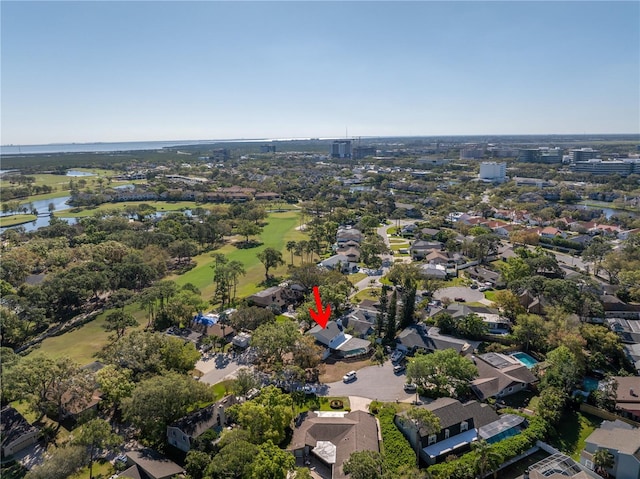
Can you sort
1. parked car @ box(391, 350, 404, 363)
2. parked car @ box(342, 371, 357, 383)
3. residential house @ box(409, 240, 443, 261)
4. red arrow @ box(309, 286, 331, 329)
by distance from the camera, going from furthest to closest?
residential house @ box(409, 240, 443, 261)
red arrow @ box(309, 286, 331, 329)
parked car @ box(391, 350, 404, 363)
parked car @ box(342, 371, 357, 383)

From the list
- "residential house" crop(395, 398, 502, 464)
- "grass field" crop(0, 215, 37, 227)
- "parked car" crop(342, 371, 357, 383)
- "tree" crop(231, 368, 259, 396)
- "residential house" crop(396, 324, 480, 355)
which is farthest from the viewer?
"grass field" crop(0, 215, 37, 227)

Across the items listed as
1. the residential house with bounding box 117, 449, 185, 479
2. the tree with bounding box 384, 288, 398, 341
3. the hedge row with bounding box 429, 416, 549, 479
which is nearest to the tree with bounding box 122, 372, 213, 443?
the residential house with bounding box 117, 449, 185, 479

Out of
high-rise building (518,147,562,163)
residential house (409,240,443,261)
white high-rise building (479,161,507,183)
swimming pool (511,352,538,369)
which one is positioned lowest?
swimming pool (511,352,538,369)

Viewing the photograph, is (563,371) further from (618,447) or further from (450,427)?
(450,427)

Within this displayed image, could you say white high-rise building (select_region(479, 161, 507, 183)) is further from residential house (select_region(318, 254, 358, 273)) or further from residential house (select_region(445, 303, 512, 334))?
residential house (select_region(445, 303, 512, 334))

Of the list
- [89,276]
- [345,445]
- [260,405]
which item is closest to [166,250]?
[89,276]

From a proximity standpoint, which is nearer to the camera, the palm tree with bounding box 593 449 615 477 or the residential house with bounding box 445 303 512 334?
the palm tree with bounding box 593 449 615 477

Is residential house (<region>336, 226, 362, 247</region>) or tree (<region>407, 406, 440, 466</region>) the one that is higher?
residential house (<region>336, 226, 362, 247</region>)
